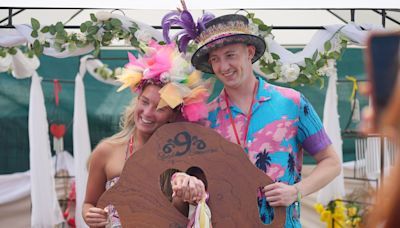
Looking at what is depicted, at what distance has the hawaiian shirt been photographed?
234cm

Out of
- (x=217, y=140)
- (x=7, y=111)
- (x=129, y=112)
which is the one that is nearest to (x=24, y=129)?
(x=7, y=111)

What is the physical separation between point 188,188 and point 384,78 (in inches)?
61.6

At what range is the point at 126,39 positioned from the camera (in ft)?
14.2

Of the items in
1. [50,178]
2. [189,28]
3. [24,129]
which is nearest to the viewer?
[189,28]

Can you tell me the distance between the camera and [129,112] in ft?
8.38

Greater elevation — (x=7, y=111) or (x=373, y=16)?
(x=373, y=16)

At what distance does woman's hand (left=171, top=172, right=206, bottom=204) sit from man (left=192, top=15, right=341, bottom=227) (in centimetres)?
33

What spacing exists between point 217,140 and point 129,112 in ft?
1.64

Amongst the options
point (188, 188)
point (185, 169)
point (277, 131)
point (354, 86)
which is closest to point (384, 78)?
point (188, 188)

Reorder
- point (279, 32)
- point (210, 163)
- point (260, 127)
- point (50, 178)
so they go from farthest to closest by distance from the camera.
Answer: point (279, 32) → point (50, 178) → point (260, 127) → point (210, 163)

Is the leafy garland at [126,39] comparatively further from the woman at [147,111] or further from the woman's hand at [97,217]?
the woman's hand at [97,217]

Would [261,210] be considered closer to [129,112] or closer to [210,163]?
[210,163]

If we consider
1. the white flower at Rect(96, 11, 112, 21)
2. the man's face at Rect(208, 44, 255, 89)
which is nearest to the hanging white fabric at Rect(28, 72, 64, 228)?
the white flower at Rect(96, 11, 112, 21)

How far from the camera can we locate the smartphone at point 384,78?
0.49 m
